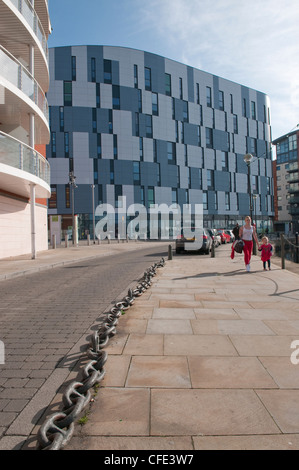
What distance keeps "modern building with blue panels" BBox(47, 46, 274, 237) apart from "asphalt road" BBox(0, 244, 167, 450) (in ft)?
139

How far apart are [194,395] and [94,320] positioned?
2690 millimetres

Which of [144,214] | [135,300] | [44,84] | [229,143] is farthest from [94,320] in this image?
[229,143]

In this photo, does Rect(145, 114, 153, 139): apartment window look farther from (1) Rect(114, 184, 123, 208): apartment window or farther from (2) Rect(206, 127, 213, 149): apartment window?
(2) Rect(206, 127, 213, 149): apartment window

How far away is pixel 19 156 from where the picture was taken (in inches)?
549

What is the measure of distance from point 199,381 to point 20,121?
1815 cm

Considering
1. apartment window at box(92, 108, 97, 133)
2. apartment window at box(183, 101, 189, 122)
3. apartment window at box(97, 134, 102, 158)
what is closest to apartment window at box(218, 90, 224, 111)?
apartment window at box(183, 101, 189, 122)

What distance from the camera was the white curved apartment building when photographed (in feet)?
44.3

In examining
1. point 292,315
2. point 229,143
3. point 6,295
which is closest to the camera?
point 292,315

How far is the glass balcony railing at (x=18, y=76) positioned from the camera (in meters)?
13.2

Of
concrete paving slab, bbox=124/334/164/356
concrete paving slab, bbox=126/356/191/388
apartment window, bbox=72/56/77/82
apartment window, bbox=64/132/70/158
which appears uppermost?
apartment window, bbox=72/56/77/82

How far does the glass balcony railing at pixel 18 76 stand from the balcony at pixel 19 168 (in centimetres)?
272

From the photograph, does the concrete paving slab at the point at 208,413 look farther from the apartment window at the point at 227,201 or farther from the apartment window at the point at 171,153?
the apartment window at the point at 227,201

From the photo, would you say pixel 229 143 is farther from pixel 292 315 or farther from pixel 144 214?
pixel 292 315
